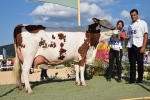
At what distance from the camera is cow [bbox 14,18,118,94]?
22.5ft

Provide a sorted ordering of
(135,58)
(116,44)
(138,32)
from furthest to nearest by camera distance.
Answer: (116,44) < (135,58) < (138,32)

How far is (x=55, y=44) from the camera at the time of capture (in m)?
7.36

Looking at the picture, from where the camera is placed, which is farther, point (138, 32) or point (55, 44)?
point (138, 32)

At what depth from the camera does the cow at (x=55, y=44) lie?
6.87 metres

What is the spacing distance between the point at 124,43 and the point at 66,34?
2.39 metres

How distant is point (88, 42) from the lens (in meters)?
8.07

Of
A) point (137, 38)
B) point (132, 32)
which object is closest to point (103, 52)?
point (132, 32)

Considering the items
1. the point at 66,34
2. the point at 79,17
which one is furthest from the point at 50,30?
the point at 79,17

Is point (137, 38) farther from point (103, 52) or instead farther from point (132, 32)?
point (103, 52)

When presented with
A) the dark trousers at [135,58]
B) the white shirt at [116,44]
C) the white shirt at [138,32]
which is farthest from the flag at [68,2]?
the dark trousers at [135,58]

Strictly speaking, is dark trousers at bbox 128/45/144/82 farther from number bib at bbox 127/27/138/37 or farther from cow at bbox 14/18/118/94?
cow at bbox 14/18/118/94

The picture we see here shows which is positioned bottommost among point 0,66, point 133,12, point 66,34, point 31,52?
point 0,66

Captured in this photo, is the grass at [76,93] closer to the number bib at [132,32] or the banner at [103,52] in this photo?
the number bib at [132,32]

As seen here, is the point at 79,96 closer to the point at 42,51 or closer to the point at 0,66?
the point at 42,51
